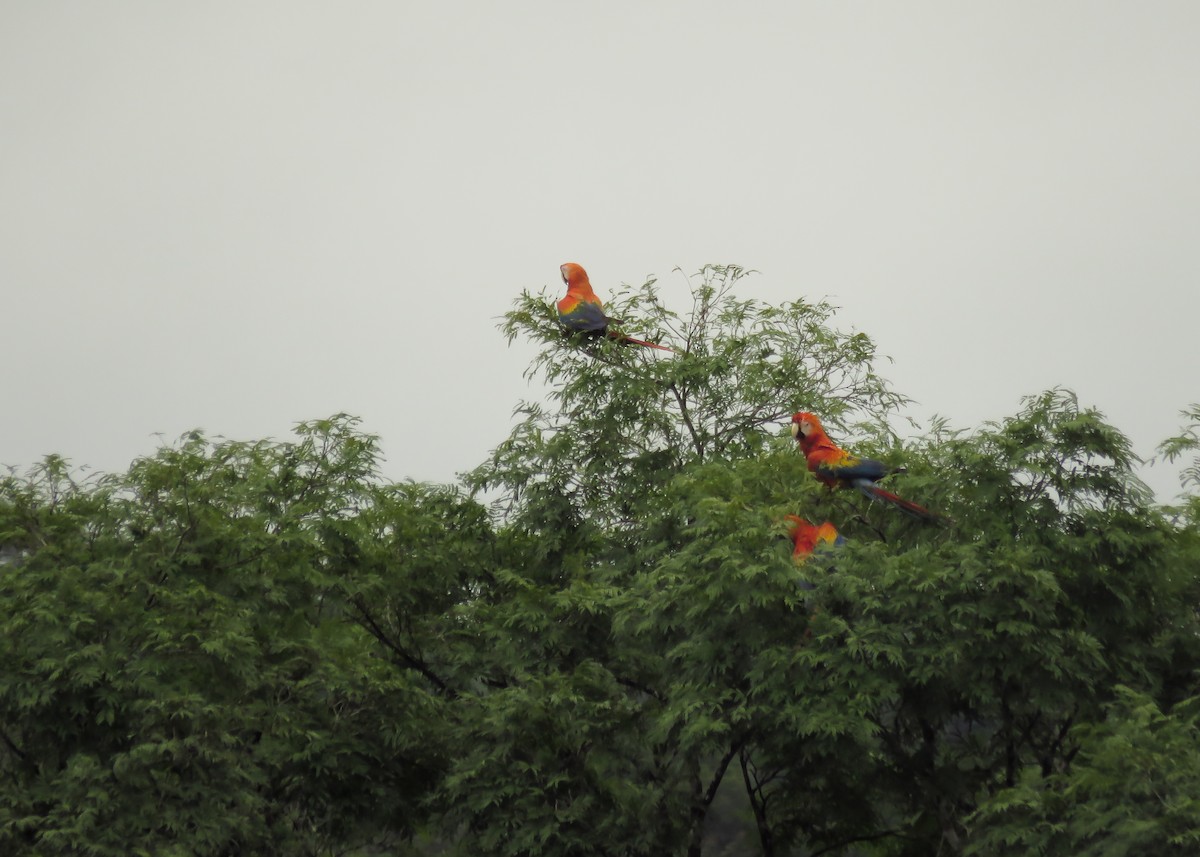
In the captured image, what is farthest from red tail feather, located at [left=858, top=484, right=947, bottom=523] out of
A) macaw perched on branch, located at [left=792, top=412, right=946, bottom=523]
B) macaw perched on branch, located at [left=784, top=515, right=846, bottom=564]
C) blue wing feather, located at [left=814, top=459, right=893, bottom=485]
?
macaw perched on branch, located at [left=784, top=515, right=846, bottom=564]

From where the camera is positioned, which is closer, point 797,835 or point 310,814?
point 310,814

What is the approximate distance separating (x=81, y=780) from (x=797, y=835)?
8807 mm

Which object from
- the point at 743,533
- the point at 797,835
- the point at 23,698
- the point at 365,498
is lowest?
the point at 797,835

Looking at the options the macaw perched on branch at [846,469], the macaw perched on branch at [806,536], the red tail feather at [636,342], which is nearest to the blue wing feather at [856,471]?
the macaw perched on branch at [846,469]

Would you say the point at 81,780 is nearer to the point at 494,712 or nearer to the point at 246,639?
the point at 246,639

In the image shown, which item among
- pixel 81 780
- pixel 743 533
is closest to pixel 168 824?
pixel 81 780

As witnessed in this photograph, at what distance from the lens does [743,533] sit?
13844mm

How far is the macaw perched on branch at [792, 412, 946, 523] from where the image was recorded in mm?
15398

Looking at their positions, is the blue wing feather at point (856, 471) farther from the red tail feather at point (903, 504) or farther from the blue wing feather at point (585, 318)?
the blue wing feather at point (585, 318)

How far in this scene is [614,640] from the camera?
16.6m

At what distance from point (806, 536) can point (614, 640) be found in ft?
10.6

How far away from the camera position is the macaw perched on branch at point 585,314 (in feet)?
61.0

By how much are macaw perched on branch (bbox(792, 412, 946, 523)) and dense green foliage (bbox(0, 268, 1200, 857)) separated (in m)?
0.19

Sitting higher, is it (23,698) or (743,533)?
(743,533)
